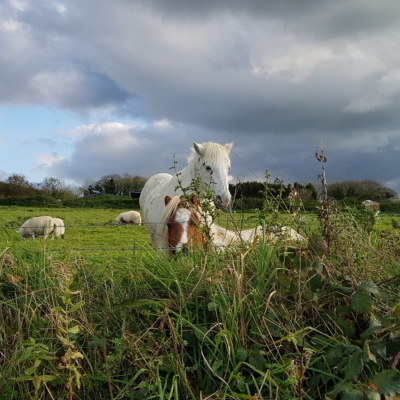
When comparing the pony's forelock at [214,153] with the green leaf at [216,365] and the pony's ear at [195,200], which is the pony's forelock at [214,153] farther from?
the green leaf at [216,365]

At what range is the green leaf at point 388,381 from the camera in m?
2.41

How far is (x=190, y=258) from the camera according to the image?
359 cm

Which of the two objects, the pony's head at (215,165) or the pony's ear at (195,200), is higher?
the pony's head at (215,165)

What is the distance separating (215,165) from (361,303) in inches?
202

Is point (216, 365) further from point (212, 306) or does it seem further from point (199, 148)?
point (199, 148)

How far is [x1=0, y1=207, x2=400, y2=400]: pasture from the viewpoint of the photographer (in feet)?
8.36

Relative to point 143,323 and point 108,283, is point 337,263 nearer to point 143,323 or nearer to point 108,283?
point 143,323

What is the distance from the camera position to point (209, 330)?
8.53 feet

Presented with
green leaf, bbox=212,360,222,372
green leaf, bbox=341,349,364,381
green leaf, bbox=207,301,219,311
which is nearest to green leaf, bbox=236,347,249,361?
green leaf, bbox=212,360,222,372

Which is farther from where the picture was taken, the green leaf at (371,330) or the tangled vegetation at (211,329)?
Answer: the green leaf at (371,330)

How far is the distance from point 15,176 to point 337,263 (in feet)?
171

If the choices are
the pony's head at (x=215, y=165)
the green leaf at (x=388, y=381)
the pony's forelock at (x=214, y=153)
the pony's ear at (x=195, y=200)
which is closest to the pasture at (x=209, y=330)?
the green leaf at (x=388, y=381)

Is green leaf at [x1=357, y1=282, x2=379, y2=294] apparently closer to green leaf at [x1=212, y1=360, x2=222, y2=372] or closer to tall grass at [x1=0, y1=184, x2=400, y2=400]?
tall grass at [x1=0, y1=184, x2=400, y2=400]

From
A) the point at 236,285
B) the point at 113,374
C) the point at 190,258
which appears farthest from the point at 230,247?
the point at 113,374
